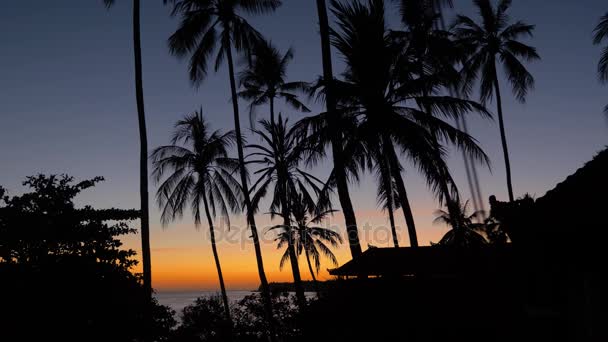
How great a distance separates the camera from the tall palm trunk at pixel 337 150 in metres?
12.0

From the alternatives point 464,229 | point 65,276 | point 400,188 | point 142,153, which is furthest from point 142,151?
point 464,229

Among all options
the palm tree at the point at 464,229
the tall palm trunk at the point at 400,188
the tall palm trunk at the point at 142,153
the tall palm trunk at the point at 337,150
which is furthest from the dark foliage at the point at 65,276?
the palm tree at the point at 464,229

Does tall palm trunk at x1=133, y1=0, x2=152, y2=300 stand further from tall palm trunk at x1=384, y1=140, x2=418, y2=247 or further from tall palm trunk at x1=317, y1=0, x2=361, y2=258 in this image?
tall palm trunk at x1=384, y1=140, x2=418, y2=247

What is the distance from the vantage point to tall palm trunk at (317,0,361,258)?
12.0m

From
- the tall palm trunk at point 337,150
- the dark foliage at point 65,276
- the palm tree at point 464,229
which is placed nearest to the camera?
the dark foliage at point 65,276

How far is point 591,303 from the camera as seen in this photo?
4723mm

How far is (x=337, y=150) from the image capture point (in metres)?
12.3

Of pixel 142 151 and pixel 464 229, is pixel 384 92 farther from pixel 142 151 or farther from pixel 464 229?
pixel 464 229

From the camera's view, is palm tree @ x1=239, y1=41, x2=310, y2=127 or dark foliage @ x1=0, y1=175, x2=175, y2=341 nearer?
dark foliage @ x1=0, y1=175, x2=175, y2=341

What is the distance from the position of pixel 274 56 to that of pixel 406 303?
18709 millimetres

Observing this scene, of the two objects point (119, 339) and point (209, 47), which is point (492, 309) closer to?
point (119, 339)

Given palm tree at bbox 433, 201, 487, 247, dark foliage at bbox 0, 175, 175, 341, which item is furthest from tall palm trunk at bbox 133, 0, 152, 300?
palm tree at bbox 433, 201, 487, 247

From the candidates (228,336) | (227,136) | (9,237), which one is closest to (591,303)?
(9,237)

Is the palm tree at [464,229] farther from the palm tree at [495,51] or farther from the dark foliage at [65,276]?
the dark foliage at [65,276]
